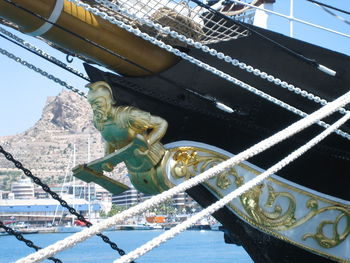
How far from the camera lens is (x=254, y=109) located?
14.9 feet

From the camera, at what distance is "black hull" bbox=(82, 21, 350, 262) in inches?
174

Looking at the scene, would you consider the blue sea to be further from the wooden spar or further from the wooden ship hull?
the wooden spar

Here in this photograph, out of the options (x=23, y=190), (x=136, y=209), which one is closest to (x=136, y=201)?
(x=23, y=190)

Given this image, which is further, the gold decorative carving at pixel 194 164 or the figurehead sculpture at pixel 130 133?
the gold decorative carving at pixel 194 164

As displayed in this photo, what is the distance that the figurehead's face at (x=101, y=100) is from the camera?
168 inches

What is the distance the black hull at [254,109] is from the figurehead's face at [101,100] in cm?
5

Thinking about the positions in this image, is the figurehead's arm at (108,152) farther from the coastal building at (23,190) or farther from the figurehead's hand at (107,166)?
the coastal building at (23,190)

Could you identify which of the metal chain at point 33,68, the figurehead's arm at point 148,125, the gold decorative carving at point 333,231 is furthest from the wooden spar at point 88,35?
the gold decorative carving at point 333,231

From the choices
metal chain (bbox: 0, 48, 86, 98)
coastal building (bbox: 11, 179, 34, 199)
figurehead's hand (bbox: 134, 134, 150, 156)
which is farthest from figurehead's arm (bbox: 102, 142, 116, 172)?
coastal building (bbox: 11, 179, 34, 199)

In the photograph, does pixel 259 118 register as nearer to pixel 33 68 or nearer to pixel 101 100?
pixel 101 100

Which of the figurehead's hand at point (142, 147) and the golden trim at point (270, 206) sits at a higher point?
the figurehead's hand at point (142, 147)

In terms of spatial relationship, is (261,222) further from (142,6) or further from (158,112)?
(142,6)

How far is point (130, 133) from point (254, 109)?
828 millimetres

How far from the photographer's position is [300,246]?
4.58 meters
